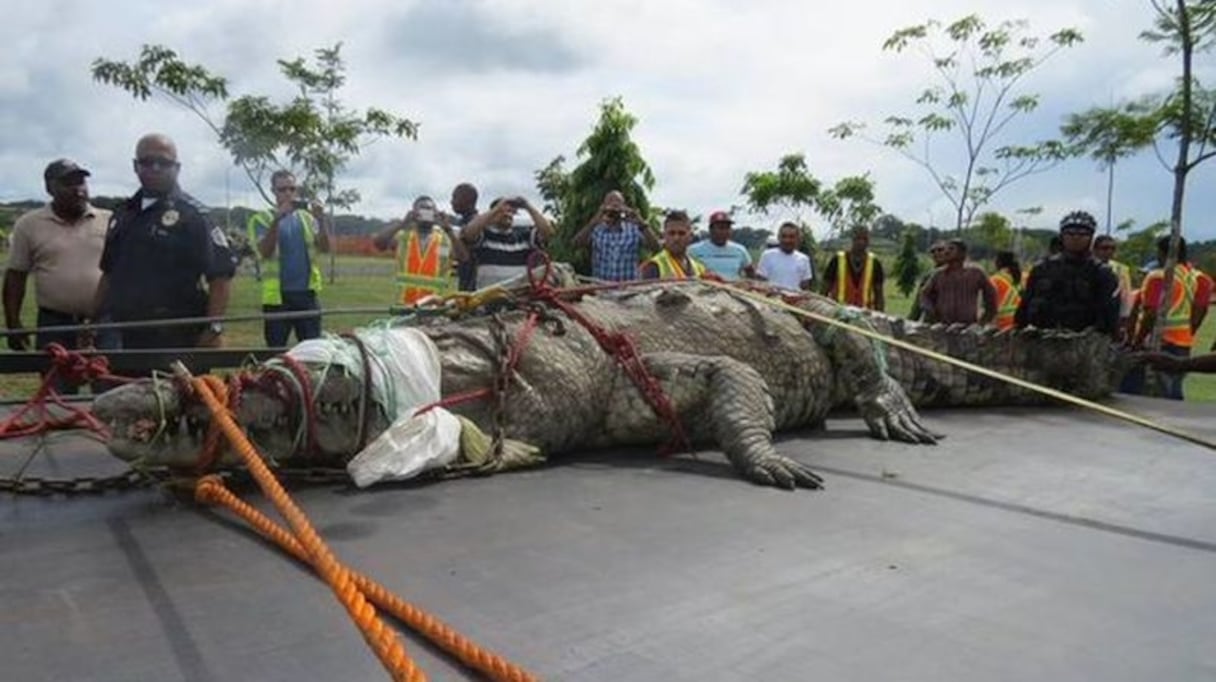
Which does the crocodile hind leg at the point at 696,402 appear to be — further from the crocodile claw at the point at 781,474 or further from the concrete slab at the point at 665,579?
the concrete slab at the point at 665,579

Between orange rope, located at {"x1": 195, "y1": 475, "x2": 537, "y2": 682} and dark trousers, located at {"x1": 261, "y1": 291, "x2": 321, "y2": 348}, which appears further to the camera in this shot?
dark trousers, located at {"x1": 261, "y1": 291, "x2": 321, "y2": 348}

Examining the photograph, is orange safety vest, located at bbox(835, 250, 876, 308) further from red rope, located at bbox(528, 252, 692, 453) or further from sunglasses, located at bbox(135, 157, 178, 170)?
sunglasses, located at bbox(135, 157, 178, 170)

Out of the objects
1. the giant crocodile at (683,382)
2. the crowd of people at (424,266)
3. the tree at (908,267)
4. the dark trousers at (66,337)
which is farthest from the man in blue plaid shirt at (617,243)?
the tree at (908,267)

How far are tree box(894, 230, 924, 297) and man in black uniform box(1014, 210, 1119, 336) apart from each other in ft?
113

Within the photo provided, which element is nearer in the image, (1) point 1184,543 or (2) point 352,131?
(1) point 1184,543

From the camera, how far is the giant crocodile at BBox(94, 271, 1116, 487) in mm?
3268

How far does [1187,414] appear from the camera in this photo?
5.55 m

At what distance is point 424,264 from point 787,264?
3695 mm

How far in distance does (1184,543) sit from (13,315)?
657 cm

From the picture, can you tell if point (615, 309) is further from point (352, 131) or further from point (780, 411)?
point (352, 131)

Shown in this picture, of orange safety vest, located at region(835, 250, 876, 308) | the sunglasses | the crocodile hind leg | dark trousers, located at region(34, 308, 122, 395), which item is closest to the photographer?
the crocodile hind leg

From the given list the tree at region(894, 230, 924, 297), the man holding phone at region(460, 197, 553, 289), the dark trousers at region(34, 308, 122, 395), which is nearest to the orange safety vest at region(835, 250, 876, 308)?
the man holding phone at region(460, 197, 553, 289)

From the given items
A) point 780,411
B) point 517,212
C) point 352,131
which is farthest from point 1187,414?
point 352,131

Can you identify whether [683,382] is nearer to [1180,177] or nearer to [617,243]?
[617,243]
